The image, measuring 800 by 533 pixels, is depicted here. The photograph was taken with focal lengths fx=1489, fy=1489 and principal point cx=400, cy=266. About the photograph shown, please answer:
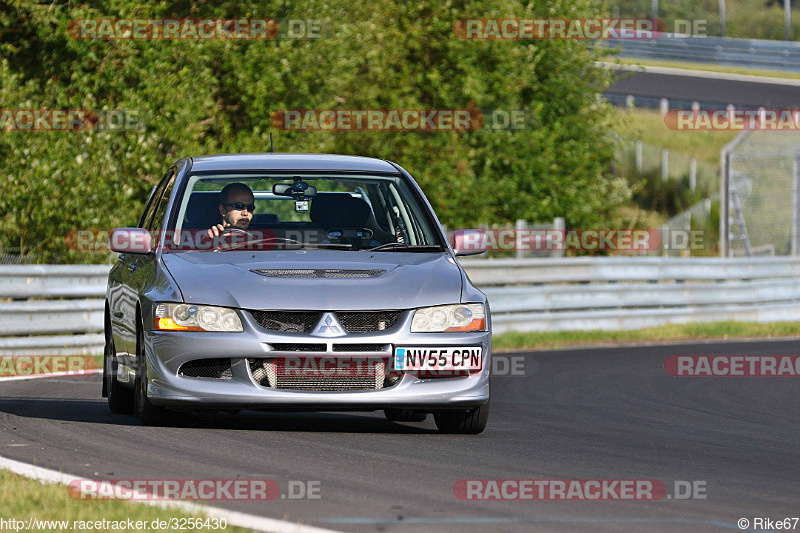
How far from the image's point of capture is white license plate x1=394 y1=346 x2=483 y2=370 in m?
8.39

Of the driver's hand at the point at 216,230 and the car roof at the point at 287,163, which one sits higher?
the car roof at the point at 287,163

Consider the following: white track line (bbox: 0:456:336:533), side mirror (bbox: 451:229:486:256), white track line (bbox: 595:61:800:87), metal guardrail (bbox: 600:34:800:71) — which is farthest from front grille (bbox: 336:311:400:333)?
white track line (bbox: 595:61:800:87)

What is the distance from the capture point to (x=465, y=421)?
9070mm

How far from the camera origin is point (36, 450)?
8.00 m

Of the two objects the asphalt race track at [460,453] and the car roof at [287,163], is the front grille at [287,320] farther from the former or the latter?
the car roof at [287,163]

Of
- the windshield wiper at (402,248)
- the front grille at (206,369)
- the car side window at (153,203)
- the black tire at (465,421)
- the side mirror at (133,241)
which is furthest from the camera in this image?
the car side window at (153,203)

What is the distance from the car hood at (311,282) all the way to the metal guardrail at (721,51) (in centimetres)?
4161

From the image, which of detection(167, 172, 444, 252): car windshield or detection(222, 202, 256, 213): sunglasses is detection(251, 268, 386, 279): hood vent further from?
detection(222, 202, 256, 213): sunglasses

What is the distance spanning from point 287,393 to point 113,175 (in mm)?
13170

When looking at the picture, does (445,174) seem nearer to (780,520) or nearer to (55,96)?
(55,96)

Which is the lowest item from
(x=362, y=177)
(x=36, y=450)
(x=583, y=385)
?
(x=583, y=385)

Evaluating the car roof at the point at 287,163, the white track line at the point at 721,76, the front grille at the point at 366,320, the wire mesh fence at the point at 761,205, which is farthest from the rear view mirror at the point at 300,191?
the white track line at the point at 721,76

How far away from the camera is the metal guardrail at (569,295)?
15180 millimetres

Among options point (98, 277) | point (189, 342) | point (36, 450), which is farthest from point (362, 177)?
point (98, 277)
